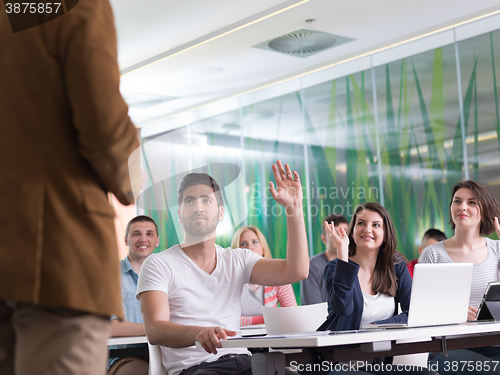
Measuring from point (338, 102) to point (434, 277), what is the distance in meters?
4.60

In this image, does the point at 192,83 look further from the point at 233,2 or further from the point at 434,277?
the point at 434,277

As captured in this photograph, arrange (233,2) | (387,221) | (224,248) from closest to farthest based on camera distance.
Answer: (224,248) → (387,221) → (233,2)

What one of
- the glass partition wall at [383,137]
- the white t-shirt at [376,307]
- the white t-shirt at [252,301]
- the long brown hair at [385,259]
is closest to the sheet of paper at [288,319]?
the white t-shirt at [376,307]

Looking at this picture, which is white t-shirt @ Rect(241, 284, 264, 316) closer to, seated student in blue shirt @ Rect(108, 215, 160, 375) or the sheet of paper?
seated student in blue shirt @ Rect(108, 215, 160, 375)

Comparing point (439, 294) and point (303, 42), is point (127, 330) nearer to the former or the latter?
point (439, 294)

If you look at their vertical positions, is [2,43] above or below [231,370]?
above

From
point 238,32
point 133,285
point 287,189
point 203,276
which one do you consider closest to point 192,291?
point 203,276

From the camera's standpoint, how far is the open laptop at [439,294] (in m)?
2.13

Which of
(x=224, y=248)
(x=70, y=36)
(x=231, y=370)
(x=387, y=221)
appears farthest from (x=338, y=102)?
(x=70, y=36)

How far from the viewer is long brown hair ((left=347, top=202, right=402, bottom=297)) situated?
2.77m

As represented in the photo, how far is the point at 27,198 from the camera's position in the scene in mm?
924

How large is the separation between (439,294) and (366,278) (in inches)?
26.2

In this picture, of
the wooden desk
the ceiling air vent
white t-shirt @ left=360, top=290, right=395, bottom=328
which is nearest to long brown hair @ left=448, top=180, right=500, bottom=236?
white t-shirt @ left=360, top=290, right=395, bottom=328

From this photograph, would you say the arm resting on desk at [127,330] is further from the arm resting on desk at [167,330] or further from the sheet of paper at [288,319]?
the sheet of paper at [288,319]
